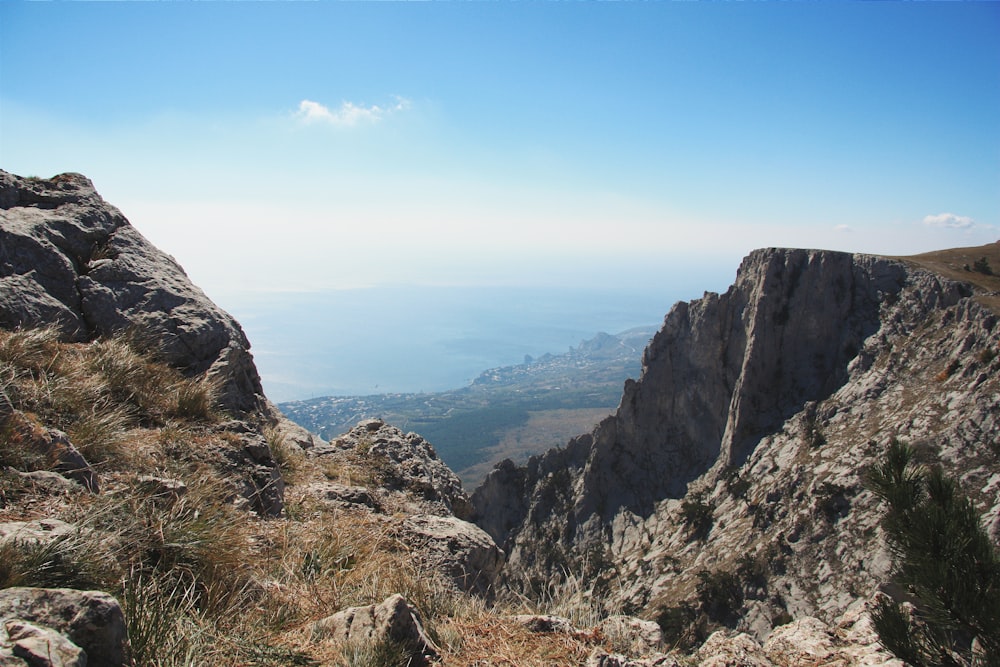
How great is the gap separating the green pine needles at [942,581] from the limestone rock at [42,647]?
460 cm

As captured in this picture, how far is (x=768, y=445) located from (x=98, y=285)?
3743 cm

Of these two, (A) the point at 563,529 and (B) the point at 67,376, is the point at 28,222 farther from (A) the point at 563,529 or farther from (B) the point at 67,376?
(A) the point at 563,529

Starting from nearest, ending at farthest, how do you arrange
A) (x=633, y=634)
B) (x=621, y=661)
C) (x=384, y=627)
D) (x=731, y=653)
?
(x=384, y=627), (x=621, y=661), (x=731, y=653), (x=633, y=634)

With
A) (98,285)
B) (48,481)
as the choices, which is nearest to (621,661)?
(48,481)

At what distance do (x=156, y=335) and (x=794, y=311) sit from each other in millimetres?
39395

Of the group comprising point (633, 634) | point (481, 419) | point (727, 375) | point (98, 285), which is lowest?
point (481, 419)

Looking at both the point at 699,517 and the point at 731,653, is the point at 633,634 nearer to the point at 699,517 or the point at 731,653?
the point at 731,653

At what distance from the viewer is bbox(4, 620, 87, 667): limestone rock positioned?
2.00 m

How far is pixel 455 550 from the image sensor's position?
6.43 m

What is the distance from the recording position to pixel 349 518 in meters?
6.48

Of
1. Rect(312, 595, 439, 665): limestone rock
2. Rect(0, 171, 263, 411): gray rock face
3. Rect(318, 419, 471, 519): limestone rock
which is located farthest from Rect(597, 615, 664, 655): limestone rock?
Rect(0, 171, 263, 411): gray rock face

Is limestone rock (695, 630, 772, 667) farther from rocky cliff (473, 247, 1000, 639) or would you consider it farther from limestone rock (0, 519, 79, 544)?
rocky cliff (473, 247, 1000, 639)

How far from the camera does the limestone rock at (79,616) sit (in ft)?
7.43

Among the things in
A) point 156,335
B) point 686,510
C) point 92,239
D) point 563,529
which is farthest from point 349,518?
point 563,529
